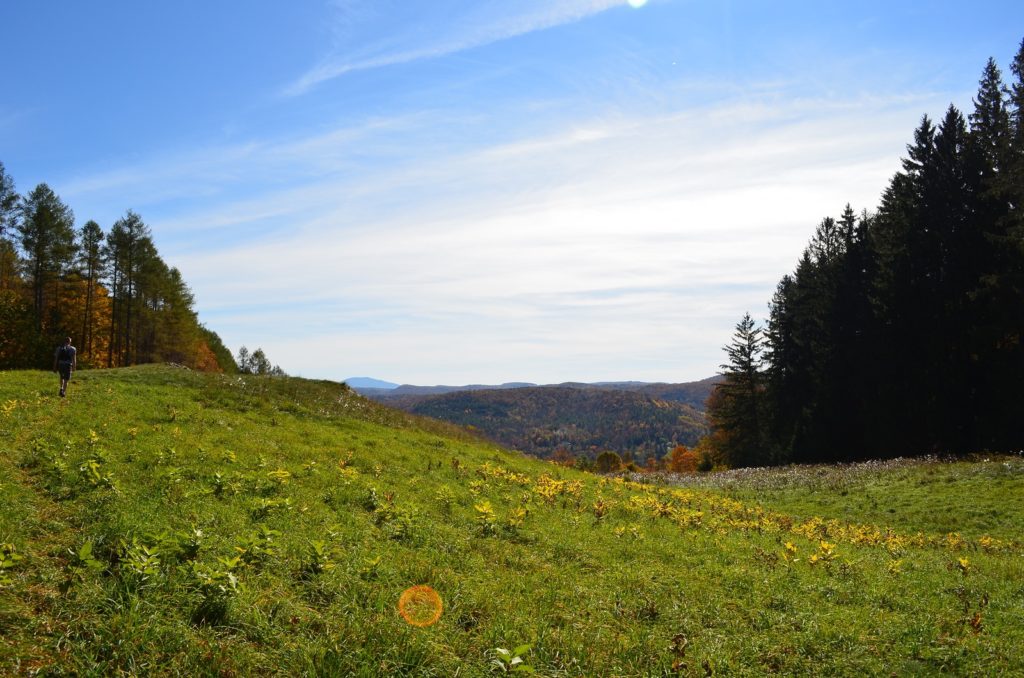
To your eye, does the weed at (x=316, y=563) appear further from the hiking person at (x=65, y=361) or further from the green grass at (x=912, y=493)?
the hiking person at (x=65, y=361)

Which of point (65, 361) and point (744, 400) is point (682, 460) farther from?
point (65, 361)

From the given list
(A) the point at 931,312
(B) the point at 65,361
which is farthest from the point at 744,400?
(B) the point at 65,361

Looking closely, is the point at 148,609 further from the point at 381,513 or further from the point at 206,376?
the point at 206,376

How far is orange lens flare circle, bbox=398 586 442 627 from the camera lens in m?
6.50

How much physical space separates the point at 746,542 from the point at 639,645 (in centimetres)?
689

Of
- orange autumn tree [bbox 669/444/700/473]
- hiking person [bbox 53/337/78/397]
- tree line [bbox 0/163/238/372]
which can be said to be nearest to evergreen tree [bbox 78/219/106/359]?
tree line [bbox 0/163/238/372]

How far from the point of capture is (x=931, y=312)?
34656mm

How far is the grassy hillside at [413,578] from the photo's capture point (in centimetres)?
559

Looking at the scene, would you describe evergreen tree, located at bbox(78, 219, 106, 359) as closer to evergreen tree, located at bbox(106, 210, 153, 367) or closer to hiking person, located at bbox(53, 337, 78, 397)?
evergreen tree, located at bbox(106, 210, 153, 367)

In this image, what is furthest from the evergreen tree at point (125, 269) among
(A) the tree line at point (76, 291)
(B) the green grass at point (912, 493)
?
(B) the green grass at point (912, 493)

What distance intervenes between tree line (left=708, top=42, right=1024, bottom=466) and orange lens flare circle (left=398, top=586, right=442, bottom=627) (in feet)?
109

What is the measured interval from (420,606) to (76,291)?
62156 millimetres

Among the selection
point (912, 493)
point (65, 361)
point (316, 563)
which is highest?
point (65, 361)

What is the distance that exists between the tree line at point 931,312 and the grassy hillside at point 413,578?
66.1 feet
